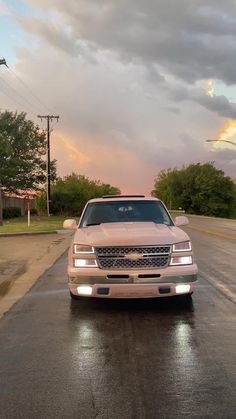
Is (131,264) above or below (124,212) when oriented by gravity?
below

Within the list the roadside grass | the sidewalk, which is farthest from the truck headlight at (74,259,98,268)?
the roadside grass

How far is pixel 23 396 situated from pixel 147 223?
190 inches

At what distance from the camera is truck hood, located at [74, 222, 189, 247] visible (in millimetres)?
8086

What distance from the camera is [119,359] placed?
5.88 meters

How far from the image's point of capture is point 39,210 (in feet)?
198

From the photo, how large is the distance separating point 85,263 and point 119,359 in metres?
2.49

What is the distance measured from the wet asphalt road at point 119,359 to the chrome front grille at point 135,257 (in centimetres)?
75

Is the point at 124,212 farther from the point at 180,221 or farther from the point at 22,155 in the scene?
the point at 22,155

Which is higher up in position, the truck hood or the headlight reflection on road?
the truck hood

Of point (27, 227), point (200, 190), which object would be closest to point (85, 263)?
point (27, 227)

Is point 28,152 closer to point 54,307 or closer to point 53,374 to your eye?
point 54,307

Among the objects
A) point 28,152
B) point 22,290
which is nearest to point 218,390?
point 22,290

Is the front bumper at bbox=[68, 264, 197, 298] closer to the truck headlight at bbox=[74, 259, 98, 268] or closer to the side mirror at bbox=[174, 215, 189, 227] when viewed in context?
the truck headlight at bbox=[74, 259, 98, 268]

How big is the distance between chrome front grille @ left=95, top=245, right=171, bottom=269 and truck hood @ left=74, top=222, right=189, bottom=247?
79 mm
